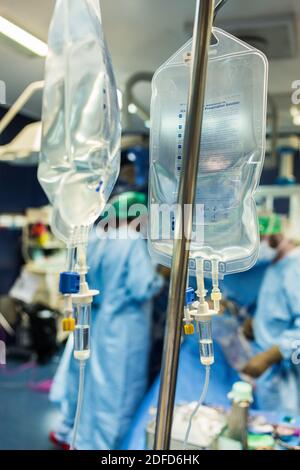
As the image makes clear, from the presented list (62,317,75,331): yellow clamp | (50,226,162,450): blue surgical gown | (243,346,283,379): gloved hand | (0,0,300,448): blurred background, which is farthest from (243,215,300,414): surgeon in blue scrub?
(62,317,75,331): yellow clamp

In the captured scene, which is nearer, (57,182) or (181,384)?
(57,182)

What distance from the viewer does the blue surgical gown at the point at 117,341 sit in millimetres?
1783

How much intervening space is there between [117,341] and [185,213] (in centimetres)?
142

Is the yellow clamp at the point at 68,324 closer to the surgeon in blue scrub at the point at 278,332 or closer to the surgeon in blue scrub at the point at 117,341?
the surgeon in blue scrub at the point at 278,332

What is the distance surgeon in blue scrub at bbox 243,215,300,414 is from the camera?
5.09 feet

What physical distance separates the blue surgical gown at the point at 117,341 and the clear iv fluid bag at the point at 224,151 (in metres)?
1.15

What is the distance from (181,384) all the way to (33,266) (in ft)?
9.43

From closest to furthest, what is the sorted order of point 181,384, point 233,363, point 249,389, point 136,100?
point 136,100
point 249,389
point 181,384
point 233,363

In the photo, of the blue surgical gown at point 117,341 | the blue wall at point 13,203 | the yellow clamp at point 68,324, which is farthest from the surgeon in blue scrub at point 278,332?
the blue wall at point 13,203

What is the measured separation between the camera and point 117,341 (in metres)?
1.86

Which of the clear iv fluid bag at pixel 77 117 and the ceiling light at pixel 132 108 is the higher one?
the ceiling light at pixel 132 108

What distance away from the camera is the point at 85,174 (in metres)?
0.59
